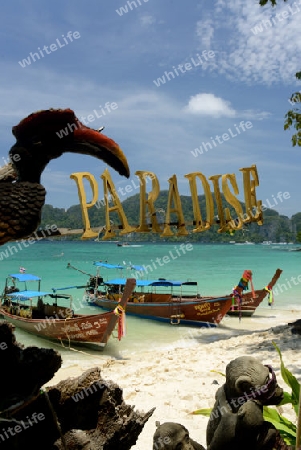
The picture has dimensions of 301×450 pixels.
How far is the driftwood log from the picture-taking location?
88.1 inches

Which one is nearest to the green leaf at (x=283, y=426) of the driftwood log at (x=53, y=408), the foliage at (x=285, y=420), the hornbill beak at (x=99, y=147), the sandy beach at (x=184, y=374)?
the foliage at (x=285, y=420)

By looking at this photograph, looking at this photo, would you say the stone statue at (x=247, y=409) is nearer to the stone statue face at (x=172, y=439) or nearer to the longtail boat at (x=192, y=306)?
the stone statue face at (x=172, y=439)

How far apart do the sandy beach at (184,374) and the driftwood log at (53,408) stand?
2.12m

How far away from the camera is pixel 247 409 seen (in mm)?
2365

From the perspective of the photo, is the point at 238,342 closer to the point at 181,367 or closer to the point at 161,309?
the point at 181,367

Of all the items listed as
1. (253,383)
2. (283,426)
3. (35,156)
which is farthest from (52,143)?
(283,426)

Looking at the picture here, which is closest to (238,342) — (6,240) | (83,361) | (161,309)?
(83,361)

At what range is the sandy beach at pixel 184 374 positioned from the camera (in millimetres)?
5730

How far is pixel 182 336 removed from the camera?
1454 centimetres

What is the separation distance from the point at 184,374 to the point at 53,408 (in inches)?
239

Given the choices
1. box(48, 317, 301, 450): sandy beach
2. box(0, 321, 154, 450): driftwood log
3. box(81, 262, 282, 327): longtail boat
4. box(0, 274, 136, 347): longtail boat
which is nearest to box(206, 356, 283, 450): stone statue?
box(0, 321, 154, 450): driftwood log

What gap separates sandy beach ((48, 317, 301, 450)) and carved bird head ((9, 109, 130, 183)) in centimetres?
324

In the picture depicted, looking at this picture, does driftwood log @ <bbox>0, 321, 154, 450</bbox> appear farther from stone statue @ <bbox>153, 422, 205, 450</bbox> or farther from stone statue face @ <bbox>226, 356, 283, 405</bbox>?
stone statue face @ <bbox>226, 356, 283, 405</bbox>

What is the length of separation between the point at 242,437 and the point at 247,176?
413 cm
